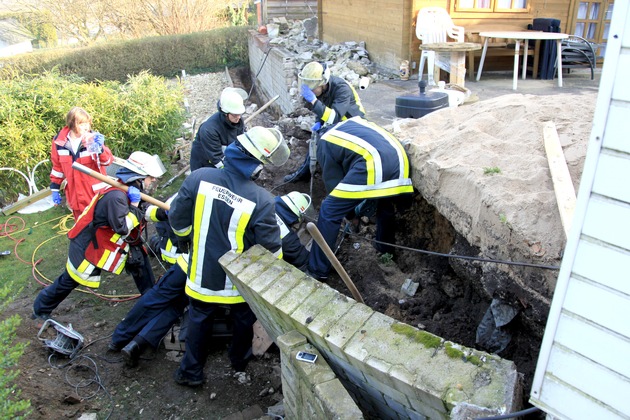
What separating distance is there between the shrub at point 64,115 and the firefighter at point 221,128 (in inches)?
118

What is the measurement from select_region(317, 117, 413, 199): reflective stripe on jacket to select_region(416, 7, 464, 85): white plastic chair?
474cm

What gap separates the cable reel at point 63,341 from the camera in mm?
4258

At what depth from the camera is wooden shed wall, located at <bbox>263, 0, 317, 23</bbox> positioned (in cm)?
1891

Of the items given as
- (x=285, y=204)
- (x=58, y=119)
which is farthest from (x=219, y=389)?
(x=58, y=119)

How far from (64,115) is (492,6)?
814 centimetres

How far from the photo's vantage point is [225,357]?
447cm

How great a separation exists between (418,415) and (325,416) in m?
0.50

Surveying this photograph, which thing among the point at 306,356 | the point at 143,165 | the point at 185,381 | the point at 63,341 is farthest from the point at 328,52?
the point at 306,356

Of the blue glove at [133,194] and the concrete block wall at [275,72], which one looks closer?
the blue glove at [133,194]

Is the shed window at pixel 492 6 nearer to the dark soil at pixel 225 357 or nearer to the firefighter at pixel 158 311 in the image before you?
the dark soil at pixel 225 357

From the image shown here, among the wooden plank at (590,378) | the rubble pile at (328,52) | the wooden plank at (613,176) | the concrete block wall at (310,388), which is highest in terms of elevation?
the wooden plank at (613,176)

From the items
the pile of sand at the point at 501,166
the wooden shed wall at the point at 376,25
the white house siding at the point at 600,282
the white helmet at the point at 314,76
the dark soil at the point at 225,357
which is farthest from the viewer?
the wooden shed wall at the point at 376,25

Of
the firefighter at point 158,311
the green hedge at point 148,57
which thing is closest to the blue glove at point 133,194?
the firefighter at point 158,311

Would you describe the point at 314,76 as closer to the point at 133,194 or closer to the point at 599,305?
the point at 133,194
